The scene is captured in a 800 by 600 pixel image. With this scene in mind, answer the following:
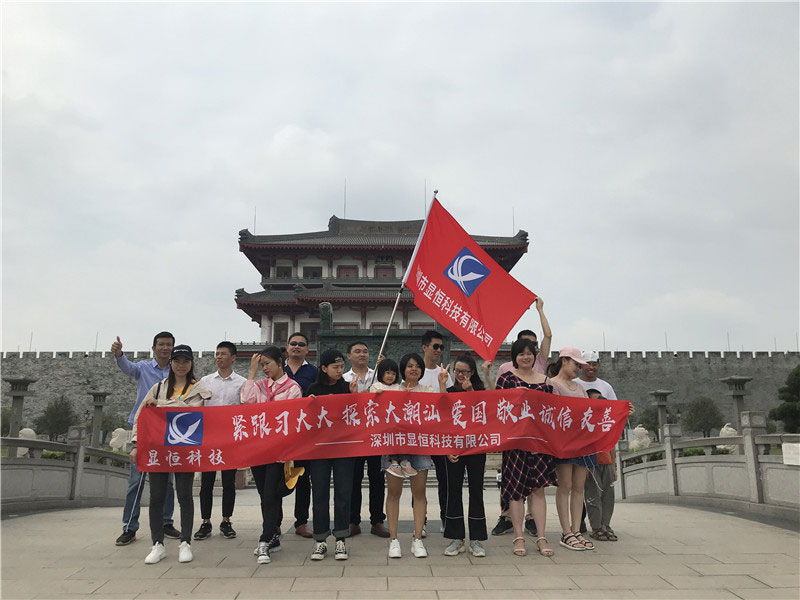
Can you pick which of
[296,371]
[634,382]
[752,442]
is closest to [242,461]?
[296,371]

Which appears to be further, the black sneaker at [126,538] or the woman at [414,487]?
the black sneaker at [126,538]

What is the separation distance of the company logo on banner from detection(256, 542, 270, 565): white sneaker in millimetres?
959

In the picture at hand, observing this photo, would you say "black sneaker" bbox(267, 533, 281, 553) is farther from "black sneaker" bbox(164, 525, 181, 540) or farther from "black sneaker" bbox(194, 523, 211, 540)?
"black sneaker" bbox(164, 525, 181, 540)

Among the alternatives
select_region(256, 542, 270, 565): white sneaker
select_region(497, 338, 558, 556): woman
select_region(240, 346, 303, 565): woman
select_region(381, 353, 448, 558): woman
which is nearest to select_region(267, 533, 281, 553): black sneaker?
select_region(240, 346, 303, 565): woman

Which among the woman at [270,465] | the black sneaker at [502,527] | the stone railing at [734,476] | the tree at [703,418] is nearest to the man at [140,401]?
the woman at [270,465]

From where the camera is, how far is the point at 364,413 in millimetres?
4684

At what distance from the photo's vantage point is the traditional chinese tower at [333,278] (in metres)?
28.2

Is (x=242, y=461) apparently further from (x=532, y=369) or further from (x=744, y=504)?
(x=744, y=504)

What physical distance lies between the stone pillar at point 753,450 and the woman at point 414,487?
178 inches

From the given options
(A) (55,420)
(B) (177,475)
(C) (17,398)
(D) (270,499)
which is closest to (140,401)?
(B) (177,475)

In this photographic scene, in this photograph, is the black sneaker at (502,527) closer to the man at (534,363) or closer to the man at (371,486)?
the man at (534,363)

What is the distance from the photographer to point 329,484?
454 centimetres

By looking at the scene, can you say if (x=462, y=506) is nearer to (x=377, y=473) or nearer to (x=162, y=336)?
(x=377, y=473)

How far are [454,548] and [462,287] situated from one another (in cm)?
231
